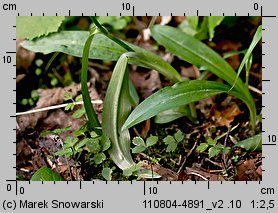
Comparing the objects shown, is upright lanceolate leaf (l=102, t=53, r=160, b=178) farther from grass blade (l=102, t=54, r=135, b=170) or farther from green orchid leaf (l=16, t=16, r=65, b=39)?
green orchid leaf (l=16, t=16, r=65, b=39)

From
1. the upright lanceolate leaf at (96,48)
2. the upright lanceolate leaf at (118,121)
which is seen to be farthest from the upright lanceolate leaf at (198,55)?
the upright lanceolate leaf at (118,121)

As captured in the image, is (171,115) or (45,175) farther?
(171,115)

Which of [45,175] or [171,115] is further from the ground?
[171,115]

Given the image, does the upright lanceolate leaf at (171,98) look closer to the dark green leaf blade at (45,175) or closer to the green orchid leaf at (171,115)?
the green orchid leaf at (171,115)

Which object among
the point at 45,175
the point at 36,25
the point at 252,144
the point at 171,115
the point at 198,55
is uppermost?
the point at 36,25

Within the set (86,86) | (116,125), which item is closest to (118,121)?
(116,125)

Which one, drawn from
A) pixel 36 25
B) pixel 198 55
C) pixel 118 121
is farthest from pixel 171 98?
pixel 36 25

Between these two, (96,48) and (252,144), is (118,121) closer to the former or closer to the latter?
(96,48)
